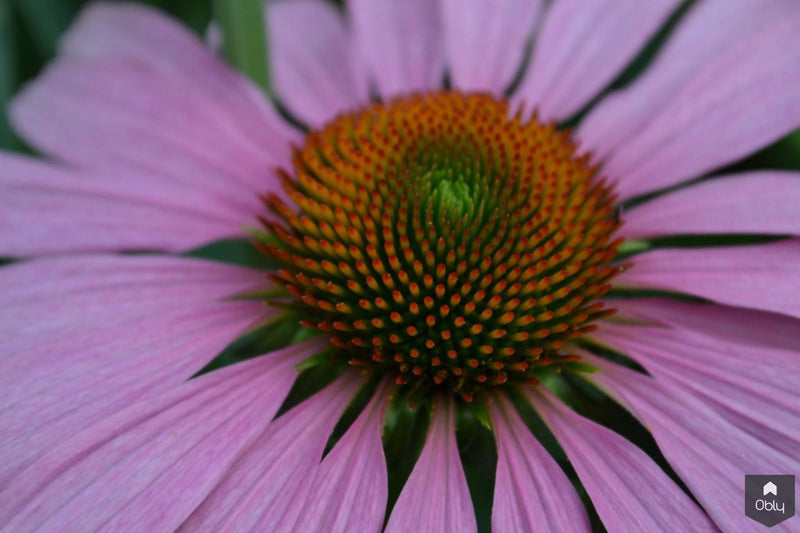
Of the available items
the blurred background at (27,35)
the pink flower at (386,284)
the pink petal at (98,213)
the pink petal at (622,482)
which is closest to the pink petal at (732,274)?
the pink flower at (386,284)

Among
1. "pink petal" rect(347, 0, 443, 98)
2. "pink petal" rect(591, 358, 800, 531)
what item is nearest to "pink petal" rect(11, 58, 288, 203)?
"pink petal" rect(347, 0, 443, 98)

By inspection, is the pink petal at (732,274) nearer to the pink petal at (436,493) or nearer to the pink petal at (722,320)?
the pink petal at (722,320)

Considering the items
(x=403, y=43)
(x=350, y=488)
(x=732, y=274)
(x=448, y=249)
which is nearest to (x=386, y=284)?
(x=448, y=249)

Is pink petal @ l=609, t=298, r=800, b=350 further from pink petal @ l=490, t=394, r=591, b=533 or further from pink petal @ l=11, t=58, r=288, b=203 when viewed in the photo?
pink petal @ l=11, t=58, r=288, b=203

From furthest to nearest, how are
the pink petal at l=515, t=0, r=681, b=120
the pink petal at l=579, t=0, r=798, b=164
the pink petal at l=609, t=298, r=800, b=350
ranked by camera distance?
the pink petal at l=515, t=0, r=681, b=120 → the pink petal at l=579, t=0, r=798, b=164 → the pink petal at l=609, t=298, r=800, b=350

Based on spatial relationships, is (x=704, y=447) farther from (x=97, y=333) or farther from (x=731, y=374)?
(x=97, y=333)
